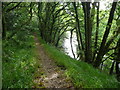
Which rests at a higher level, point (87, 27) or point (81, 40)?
point (87, 27)

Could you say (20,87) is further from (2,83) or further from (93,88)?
(93,88)

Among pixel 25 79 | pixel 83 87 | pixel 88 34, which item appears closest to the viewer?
pixel 83 87

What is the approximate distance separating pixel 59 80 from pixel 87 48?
22.6 ft

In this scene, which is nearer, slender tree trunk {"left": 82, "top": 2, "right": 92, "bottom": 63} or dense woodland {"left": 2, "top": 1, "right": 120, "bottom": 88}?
dense woodland {"left": 2, "top": 1, "right": 120, "bottom": 88}

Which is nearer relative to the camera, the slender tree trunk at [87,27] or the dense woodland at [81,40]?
the dense woodland at [81,40]

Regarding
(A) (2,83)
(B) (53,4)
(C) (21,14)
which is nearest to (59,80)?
(A) (2,83)

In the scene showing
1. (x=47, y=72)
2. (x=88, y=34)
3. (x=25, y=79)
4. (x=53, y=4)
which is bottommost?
(x=47, y=72)

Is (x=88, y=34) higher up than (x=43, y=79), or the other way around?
(x=88, y=34)

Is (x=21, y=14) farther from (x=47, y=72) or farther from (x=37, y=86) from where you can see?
(x=37, y=86)

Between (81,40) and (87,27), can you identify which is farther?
(81,40)

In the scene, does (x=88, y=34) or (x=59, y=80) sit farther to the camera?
(x=88, y=34)

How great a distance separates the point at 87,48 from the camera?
1370 centimetres

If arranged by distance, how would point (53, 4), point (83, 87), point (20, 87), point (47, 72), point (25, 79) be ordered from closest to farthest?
point (20, 87), point (83, 87), point (25, 79), point (47, 72), point (53, 4)

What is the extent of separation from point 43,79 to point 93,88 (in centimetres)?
259
